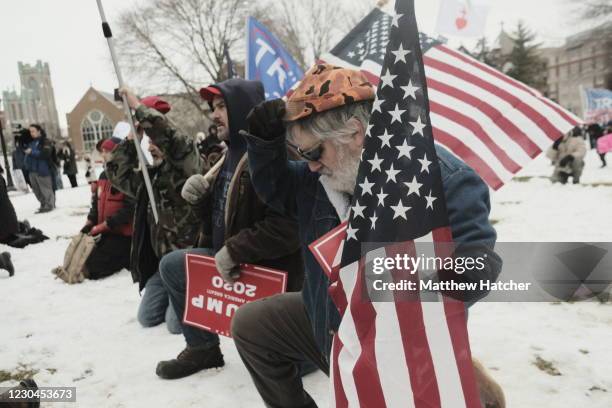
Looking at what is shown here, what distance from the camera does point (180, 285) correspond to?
2865mm

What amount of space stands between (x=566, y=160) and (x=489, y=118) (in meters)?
8.77

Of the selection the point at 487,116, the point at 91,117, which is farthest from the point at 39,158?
the point at 91,117

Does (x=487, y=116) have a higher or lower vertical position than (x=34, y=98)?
lower

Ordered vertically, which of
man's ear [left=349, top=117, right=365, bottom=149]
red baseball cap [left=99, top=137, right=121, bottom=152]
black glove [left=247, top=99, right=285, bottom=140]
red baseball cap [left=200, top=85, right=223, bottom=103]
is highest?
red baseball cap [left=200, top=85, right=223, bottom=103]

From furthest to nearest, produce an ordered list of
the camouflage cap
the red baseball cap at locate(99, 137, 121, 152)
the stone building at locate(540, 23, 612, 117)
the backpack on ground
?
the stone building at locate(540, 23, 612, 117) → the backpack on ground → the red baseball cap at locate(99, 137, 121, 152) → the camouflage cap

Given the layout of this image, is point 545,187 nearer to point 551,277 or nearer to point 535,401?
point 551,277

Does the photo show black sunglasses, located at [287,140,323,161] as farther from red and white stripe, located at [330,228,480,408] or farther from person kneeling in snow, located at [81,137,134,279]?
person kneeling in snow, located at [81,137,134,279]

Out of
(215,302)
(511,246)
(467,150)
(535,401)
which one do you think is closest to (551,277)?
(511,246)

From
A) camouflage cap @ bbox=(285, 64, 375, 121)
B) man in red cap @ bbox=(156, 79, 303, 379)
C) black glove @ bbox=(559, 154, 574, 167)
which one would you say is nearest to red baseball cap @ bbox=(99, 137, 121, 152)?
man in red cap @ bbox=(156, 79, 303, 379)

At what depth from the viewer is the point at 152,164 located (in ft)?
11.9

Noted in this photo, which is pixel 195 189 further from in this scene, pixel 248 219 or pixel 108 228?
pixel 108 228

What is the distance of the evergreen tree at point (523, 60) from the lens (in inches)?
1583

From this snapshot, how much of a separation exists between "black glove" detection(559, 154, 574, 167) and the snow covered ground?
569 centimetres

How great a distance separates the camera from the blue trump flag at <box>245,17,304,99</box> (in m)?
4.27
